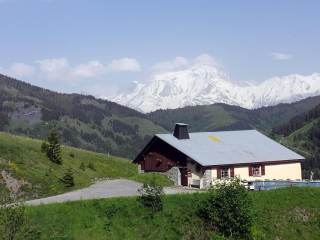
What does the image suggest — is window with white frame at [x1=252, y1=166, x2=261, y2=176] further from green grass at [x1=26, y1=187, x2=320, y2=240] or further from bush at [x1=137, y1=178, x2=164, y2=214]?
bush at [x1=137, y1=178, x2=164, y2=214]

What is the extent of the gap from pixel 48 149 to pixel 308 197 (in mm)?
35020

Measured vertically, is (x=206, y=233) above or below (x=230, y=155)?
below

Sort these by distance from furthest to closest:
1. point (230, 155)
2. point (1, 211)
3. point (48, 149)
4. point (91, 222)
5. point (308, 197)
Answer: point (48, 149), point (230, 155), point (308, 197), point (91, 222), point (1, 211)

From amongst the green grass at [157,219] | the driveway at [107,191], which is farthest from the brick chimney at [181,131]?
the green grass at [157,219]

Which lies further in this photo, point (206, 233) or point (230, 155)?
point (230, 155)


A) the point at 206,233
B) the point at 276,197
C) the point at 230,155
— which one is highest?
the point at 230,155

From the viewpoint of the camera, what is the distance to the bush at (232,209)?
30.2 metres

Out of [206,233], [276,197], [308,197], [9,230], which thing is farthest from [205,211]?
[9,230]

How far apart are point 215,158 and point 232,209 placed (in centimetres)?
1773

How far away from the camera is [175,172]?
2007 inches

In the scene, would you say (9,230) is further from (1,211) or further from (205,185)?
(205,185)

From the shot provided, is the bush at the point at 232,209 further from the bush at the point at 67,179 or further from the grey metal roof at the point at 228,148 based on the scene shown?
the bush at the point at 67,179

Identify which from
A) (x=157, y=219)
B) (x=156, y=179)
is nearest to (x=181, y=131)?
(x=156, y=179)

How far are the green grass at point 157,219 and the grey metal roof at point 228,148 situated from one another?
37.2 ft
